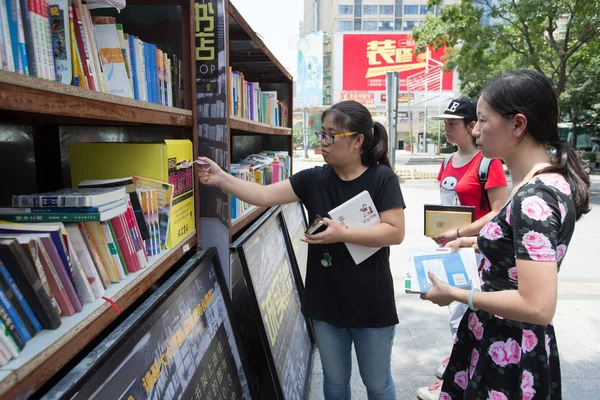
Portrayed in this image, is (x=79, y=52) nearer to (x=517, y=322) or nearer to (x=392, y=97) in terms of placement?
(x=517, y=322)

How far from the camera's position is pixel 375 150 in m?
2.09

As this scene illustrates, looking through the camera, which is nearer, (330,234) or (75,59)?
(75,59)

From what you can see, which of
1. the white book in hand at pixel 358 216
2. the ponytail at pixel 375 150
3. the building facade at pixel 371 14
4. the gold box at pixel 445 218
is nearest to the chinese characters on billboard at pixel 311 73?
the building facade at pixel 371 14

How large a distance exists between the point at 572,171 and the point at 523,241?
14.1 inches

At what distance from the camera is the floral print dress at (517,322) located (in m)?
1.37

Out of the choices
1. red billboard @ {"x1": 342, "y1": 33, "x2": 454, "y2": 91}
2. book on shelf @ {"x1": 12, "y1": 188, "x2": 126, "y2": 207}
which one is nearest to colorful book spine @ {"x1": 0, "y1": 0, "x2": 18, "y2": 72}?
Answer: book on shelf @ {"x1": 12, "y1": 188, "x2": 126, "y2": 207}

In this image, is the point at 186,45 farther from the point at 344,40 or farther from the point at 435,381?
the point at 344,40

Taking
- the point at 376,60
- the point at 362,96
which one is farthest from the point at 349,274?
the point at 376,60

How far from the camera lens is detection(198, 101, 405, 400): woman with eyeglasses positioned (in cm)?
201

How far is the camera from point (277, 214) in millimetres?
3414

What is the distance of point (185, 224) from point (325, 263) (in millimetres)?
669

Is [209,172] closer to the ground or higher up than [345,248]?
higher up

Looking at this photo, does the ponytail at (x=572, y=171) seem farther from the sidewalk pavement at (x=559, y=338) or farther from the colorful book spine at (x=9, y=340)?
the sidewalk pavement at (x=559, y=338)

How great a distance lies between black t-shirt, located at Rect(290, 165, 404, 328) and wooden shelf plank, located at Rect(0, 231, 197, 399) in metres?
0.87
